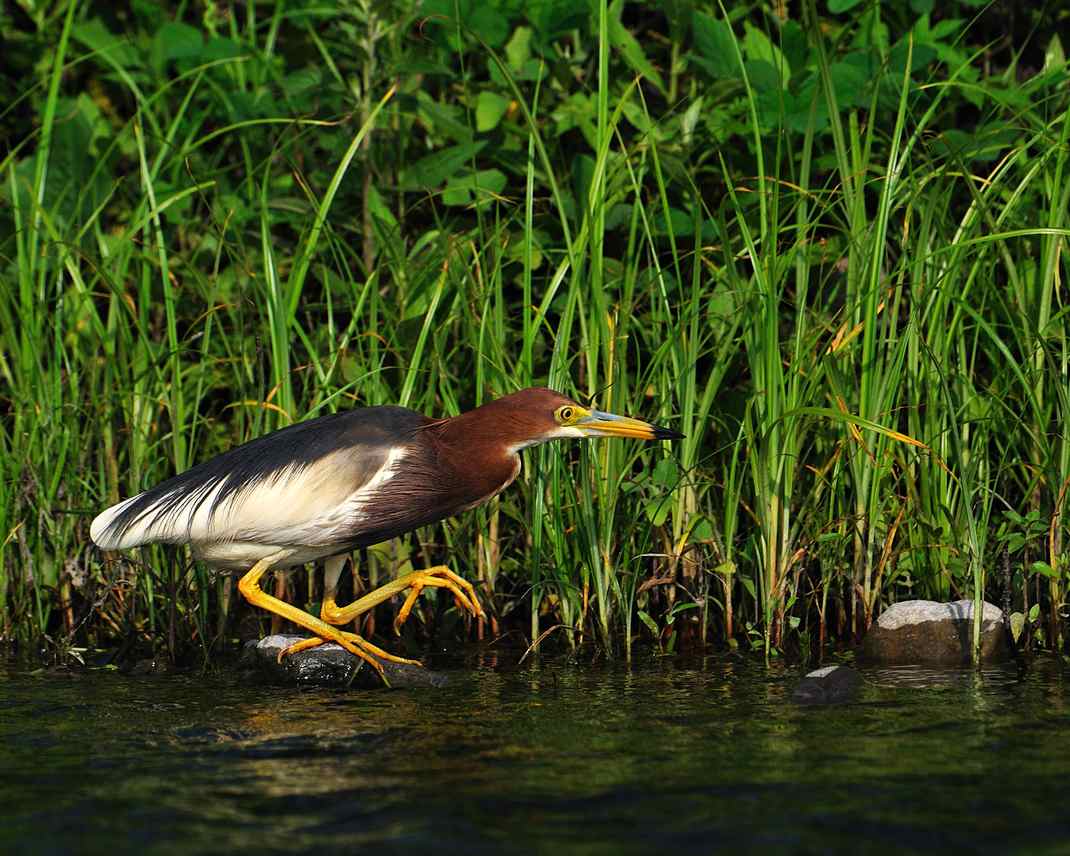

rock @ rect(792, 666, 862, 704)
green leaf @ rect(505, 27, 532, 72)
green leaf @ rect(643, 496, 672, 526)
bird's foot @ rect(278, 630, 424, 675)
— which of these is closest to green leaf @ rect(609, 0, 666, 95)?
green leaf @ rect(505, 27, 532, 72)

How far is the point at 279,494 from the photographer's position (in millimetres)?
5016

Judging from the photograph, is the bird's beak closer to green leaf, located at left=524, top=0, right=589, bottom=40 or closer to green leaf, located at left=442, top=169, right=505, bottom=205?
green leaf, located at left=442, top=169, right=505, bottom=205

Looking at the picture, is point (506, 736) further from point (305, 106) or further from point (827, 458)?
point (305, 106)

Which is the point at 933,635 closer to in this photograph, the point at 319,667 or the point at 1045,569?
the point at 1045,569

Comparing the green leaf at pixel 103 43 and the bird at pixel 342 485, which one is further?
the green leaf at pixel 103 43

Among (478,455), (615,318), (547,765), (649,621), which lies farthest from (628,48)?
(547,765)

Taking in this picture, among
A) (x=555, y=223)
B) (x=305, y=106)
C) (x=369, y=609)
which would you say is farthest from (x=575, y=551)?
(x=305, y=106)

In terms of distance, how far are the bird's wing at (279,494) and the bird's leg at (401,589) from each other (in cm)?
32

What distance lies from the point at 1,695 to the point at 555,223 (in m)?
3.19

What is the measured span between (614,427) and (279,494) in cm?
115

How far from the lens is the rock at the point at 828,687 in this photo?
4430 mm

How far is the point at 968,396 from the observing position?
17.6 feet

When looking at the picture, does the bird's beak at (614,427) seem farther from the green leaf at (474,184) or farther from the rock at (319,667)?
A: the green leaf at (474,184)

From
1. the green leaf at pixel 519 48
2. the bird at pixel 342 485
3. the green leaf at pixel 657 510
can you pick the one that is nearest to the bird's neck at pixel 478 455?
the bird at pixel 342 485
